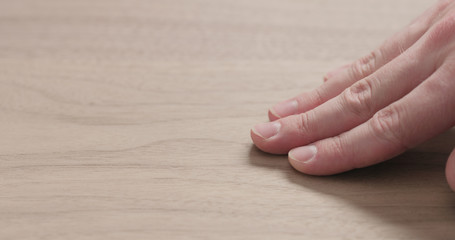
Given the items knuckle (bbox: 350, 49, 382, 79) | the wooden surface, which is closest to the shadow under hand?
the wooden surface

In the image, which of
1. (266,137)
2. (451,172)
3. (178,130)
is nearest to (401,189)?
(451,172)

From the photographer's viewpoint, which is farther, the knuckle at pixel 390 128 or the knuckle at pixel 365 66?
the knuckle at pixel 365 66

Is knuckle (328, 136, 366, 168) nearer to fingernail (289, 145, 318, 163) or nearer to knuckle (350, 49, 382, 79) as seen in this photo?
fingernail (289, 145, 318, 163)

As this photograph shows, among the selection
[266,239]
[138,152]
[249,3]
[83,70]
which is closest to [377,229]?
[266,239]

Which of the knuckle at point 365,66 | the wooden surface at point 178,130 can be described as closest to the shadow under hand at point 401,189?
the wooden surface at point 178,130

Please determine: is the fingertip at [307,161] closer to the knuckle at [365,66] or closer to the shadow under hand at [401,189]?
the shadow under hand at [401,189]

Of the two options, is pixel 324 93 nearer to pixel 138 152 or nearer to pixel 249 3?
pixel 138 152
